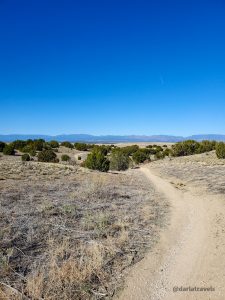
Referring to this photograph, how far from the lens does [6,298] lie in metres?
6.80

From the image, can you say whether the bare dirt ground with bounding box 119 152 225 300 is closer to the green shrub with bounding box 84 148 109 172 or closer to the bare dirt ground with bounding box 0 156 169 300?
the bare dirt ground with bounding box 0 156 169 300

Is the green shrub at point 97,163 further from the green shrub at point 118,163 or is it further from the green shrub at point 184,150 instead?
the green shrub at point 184,150

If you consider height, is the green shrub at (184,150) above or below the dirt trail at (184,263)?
above

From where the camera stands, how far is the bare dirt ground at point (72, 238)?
749cm

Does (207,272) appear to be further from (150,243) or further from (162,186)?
(162,186)

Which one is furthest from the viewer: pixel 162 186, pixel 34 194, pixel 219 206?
pixel 162 186

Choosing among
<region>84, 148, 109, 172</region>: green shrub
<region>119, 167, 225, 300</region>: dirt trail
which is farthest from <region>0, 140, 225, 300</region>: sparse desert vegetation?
<region>84, 148, 109, 172</region>: green shrub

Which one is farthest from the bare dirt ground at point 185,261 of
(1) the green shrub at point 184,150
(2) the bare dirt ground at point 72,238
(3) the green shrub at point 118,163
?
(1) the green shrub at point 184,150

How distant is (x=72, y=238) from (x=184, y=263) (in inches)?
151

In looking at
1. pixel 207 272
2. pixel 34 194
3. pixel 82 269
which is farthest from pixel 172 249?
pixel 34 194

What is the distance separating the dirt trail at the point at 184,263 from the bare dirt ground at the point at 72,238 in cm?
42

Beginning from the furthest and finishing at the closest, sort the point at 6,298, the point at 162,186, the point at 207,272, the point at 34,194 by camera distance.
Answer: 1. the point at 162,186
2. the point at 34,194
3. the point at 207,272
4. the point at 6,298

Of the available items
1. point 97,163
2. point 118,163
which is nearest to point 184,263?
point 97,163

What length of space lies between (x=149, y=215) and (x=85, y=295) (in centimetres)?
712
